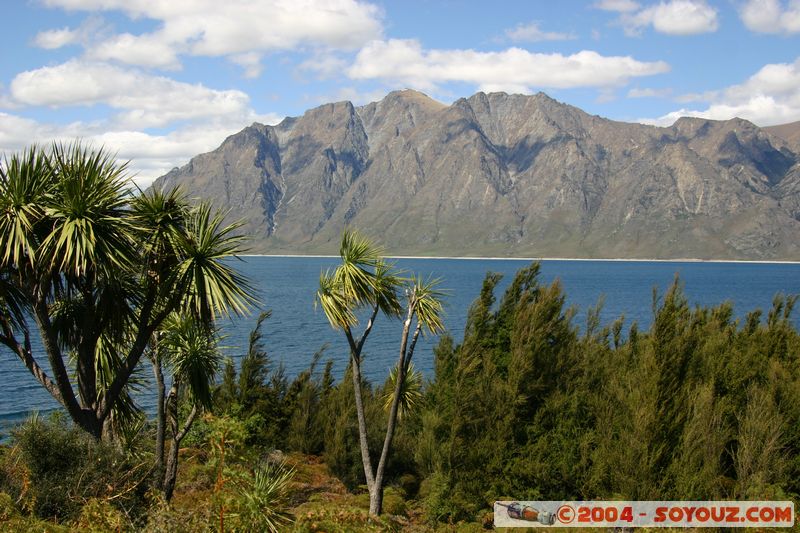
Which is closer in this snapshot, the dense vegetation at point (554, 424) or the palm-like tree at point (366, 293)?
the palm-like tree at point (366, 293)

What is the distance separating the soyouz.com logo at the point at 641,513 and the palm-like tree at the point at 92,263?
40.1 feet

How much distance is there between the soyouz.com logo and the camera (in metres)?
17.7

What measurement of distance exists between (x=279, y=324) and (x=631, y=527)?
84.9 metres

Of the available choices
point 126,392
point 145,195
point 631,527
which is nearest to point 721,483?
point 631,527

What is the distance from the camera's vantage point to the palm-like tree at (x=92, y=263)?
1028 centimetres

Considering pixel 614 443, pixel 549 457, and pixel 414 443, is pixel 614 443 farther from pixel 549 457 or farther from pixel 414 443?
pixel 414 443

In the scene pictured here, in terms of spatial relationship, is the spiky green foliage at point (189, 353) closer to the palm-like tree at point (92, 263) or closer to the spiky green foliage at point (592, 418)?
the palm-like tree at point (92, 263)

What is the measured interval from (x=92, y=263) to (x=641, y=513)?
673 inches

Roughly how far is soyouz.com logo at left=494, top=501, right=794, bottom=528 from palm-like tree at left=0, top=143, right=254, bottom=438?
Result: 40.1 feet

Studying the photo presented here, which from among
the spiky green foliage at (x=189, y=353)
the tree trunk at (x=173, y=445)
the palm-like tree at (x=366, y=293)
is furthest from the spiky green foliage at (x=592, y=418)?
the spiky green foliage at (x=189, y=353)

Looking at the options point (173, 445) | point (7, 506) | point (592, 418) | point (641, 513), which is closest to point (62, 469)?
point (7, 506)

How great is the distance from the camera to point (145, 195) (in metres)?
11.7

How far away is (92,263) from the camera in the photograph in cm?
1000

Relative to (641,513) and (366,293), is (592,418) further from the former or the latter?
(366,293)
